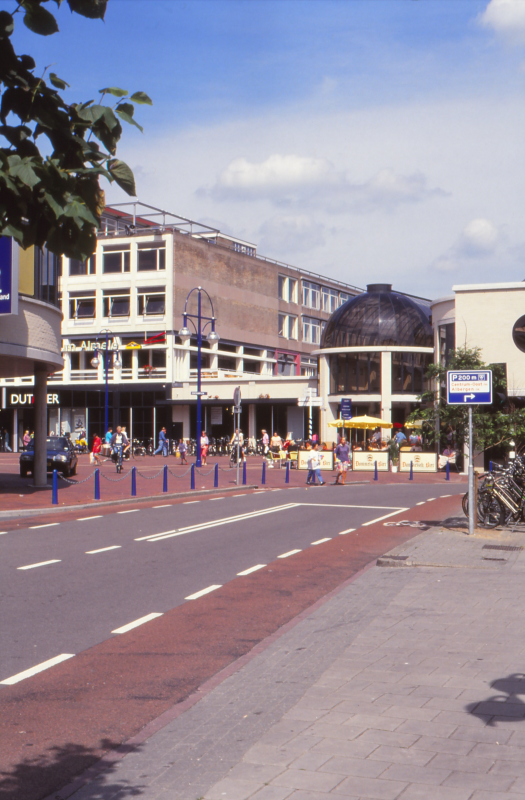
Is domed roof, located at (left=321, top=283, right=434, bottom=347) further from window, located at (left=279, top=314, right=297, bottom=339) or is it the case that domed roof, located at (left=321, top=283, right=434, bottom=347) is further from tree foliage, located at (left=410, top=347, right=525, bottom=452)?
tree foliage, located at (left=410, top=347, right=525, bottom=452)

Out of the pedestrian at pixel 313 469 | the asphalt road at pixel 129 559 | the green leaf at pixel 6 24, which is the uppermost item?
the green leaf at pixel 6 24

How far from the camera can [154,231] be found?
71.6 m

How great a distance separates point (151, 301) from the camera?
71.3m

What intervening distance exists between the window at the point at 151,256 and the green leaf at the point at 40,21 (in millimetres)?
68263

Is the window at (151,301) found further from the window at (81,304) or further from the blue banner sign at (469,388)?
the blue banner sign at (469,388)

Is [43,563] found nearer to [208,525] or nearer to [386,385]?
[208,525]

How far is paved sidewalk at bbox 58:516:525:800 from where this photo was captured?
4.48 m

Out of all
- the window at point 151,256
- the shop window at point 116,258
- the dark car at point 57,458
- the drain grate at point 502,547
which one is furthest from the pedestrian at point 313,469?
the shop window at point 116,258

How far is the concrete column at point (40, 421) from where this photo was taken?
1043 inches

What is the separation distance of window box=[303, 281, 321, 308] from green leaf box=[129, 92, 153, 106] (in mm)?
86521

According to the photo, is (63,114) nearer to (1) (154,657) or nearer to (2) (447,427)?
(1) (154,657)

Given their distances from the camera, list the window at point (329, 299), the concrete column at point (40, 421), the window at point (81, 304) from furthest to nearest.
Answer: the window at point (329, 299) < the window at point (81, 304) < the concrete column at point (40, 421)

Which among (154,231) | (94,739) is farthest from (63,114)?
(154,231)

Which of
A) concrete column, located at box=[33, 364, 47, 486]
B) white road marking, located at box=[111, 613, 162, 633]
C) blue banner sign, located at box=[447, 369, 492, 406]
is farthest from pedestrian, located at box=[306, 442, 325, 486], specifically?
white road marking, located at box=[111, 613, 162, 633]
